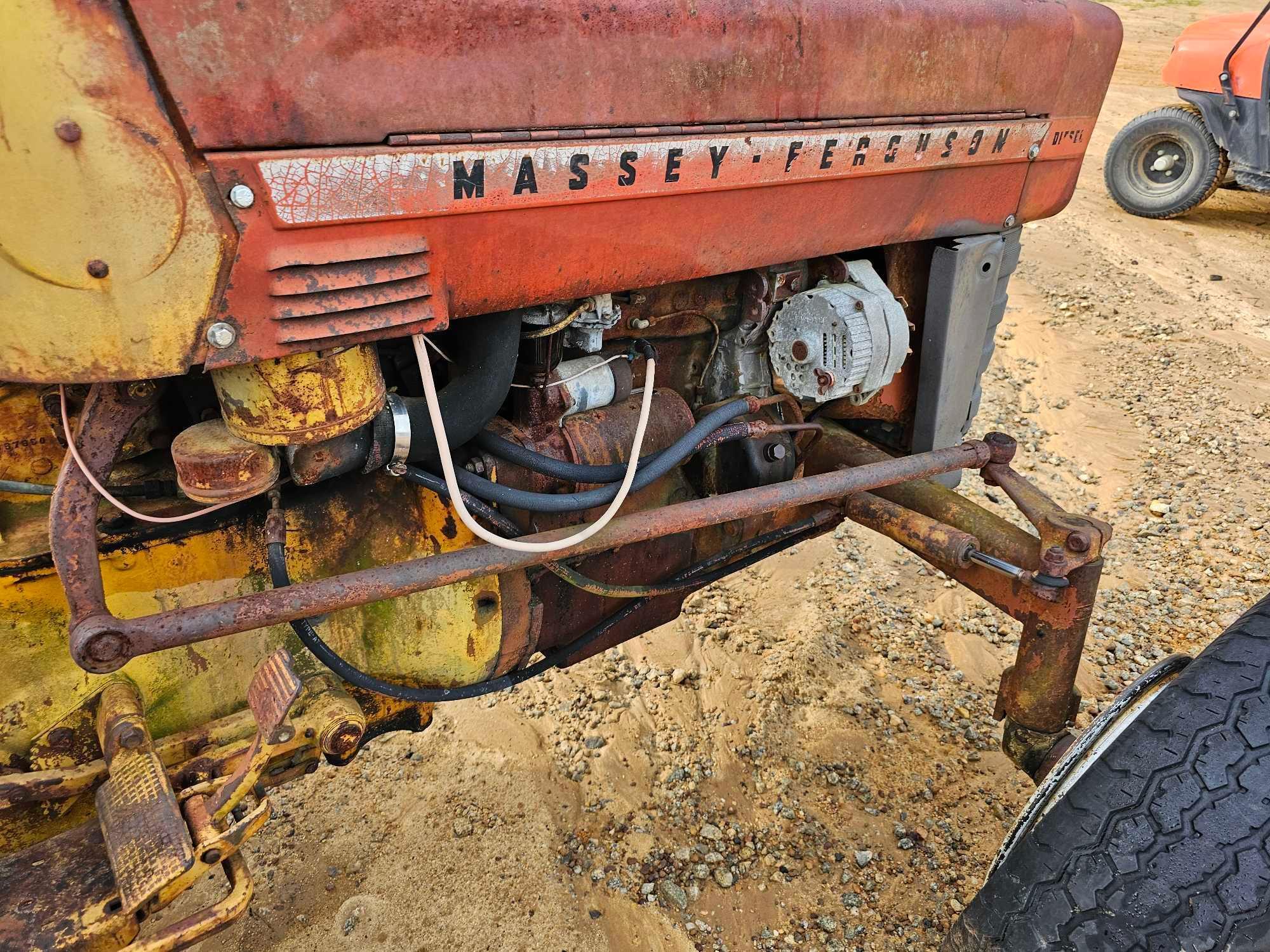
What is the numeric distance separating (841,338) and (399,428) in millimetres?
981

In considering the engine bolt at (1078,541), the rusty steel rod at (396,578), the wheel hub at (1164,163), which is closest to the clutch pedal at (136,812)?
the rusty steel rod at (396,578)

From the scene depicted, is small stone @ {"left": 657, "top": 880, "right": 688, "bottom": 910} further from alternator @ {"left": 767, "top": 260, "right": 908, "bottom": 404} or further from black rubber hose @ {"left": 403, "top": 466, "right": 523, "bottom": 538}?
alternator @ {"left": 767, "top": 260, "right": 908, "bottom": 404}

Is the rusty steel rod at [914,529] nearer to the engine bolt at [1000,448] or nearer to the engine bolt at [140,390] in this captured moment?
the engine bolt at [1000,448]

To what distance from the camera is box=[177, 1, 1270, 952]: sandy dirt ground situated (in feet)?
7.38

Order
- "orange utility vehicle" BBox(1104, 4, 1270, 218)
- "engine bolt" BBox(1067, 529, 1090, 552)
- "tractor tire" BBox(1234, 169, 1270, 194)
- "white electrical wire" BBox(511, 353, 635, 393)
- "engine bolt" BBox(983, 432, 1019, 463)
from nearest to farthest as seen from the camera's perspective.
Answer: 1. "white electrical wire" BBox(511, 353, 635, 393)
2. "engine bolt" BBox(1067, 529, 1090, 552)
3. "engine bolt" BBox(983, 432, 1019, 463)
4. "orange utility vehicle" BBox(1104, 4, 1270, 218)
5. "tractor tire" BBox(1234, 169, 1270, 194)

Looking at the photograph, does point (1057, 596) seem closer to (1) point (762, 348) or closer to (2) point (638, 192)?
(1) point (762, 348)

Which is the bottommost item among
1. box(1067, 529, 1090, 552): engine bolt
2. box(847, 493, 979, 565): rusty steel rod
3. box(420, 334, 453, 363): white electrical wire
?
box(847, 493, 979, 565): rusty steel rod

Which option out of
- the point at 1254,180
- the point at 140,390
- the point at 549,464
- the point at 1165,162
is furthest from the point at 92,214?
the point at 1165,162

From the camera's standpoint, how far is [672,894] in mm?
2293

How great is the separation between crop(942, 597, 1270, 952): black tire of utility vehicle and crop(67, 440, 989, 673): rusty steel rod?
664 mm

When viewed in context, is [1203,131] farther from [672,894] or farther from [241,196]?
[241,196]

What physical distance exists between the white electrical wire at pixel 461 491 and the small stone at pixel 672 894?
111 centimetres

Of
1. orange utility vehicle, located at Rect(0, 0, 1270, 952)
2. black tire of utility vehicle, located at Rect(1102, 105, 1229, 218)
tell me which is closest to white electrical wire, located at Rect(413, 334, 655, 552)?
orange utility vehicle, located at Rect(0, 0, 1270, 952)

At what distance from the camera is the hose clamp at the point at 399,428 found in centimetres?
151
